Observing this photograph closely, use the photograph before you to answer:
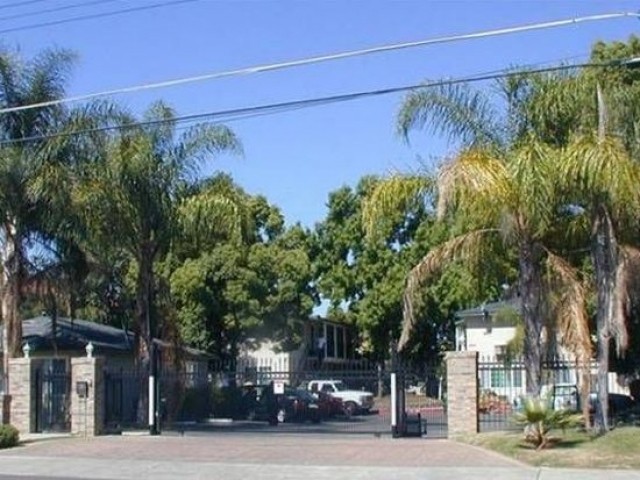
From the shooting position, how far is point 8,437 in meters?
27.5

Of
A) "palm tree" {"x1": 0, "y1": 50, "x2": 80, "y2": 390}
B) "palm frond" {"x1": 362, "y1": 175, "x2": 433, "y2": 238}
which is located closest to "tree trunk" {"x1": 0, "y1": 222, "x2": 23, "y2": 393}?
"palm tree" {"x1": 0, "y1": 50, "x2": 80, "y2": 390}

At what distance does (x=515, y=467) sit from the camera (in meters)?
22.1

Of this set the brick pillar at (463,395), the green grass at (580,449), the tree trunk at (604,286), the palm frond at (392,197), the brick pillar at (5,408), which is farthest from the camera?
the brick pillar at (5,408)

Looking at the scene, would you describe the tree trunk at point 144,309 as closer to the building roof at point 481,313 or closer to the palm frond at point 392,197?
the palm frond at point 392,197

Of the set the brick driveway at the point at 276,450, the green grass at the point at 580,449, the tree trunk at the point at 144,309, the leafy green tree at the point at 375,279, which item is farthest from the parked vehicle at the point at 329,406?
the leafy green tree at the point at 375,279

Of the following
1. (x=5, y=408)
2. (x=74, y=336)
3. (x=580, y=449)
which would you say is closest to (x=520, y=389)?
(x=580, y=449)

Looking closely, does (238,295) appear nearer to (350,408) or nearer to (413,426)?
(350,408)

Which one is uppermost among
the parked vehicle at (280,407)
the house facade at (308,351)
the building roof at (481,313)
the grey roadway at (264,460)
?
the building roof at (481,313)

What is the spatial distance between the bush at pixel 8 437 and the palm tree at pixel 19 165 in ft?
11.5

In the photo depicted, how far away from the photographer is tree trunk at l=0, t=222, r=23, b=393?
31438 mm

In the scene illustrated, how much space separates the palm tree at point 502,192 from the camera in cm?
2377

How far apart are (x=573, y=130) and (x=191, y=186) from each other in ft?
39.3

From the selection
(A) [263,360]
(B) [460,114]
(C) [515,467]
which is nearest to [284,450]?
(C) [515,467]

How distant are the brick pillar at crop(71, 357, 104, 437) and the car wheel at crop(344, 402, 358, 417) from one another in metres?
12.2
